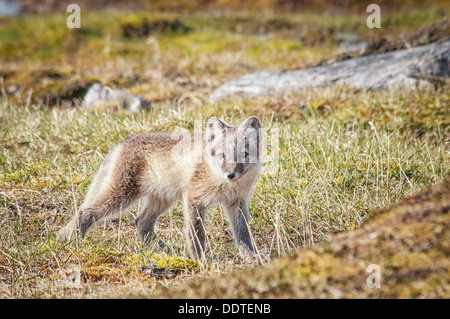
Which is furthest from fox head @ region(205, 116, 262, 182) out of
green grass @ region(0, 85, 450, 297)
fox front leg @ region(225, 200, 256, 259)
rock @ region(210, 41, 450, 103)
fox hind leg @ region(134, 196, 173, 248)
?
rock @ region(210, 41, 450, 103)

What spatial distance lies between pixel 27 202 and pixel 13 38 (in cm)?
1456

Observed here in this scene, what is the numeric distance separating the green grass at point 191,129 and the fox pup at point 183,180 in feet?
0.70

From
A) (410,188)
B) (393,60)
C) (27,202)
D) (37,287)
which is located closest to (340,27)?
(393,60)

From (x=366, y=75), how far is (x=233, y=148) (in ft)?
16.7

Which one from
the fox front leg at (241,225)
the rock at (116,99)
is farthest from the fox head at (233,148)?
the rock at (116,99)

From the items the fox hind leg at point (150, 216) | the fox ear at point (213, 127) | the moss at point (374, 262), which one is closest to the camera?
the moss at point (374, 262)

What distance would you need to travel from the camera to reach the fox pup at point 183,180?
183 inches

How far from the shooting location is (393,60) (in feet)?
29.4

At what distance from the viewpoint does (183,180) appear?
4.98 m

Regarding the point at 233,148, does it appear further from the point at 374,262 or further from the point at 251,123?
the point at 374,262

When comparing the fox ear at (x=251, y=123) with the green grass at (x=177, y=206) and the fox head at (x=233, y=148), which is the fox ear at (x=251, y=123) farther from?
the green grass at (x=177, y=206)

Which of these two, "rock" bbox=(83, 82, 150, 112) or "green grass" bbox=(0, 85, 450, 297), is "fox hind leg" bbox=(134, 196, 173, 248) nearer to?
"green grass" bbox=(0, 85, 450, 297)
